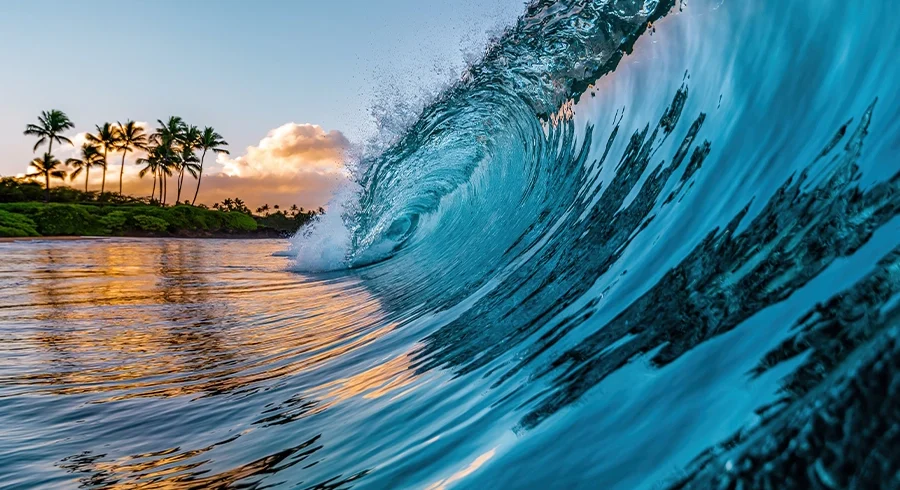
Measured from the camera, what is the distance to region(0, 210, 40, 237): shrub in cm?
2402

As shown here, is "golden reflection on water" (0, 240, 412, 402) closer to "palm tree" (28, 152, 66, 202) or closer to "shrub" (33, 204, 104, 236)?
"shrub" (33, 204, 104, 236)

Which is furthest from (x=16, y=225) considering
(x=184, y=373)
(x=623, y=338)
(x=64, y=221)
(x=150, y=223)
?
(x=623, y=338)

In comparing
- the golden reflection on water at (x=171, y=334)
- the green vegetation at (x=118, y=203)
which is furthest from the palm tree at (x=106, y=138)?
the golden reflection on water at (x=171, y=334)

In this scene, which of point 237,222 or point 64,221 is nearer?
point 64,221

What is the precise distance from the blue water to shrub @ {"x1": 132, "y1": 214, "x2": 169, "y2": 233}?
32.5 m

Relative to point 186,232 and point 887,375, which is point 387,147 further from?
point 186,232

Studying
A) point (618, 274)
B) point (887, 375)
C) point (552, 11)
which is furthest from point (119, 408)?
point (552, 11)

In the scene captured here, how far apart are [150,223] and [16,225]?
9353 mm

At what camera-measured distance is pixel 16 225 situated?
990 inches

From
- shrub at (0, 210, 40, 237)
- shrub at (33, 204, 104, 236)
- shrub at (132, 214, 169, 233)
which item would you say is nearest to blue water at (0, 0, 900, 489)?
shrub at (0, 210, 40, 237)

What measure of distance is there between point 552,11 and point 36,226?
95.9 ft

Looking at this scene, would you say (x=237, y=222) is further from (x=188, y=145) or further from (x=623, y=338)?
(x=623, y=338)

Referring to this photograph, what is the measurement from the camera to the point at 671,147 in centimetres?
246

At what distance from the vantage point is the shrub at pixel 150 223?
33625 millimetres
